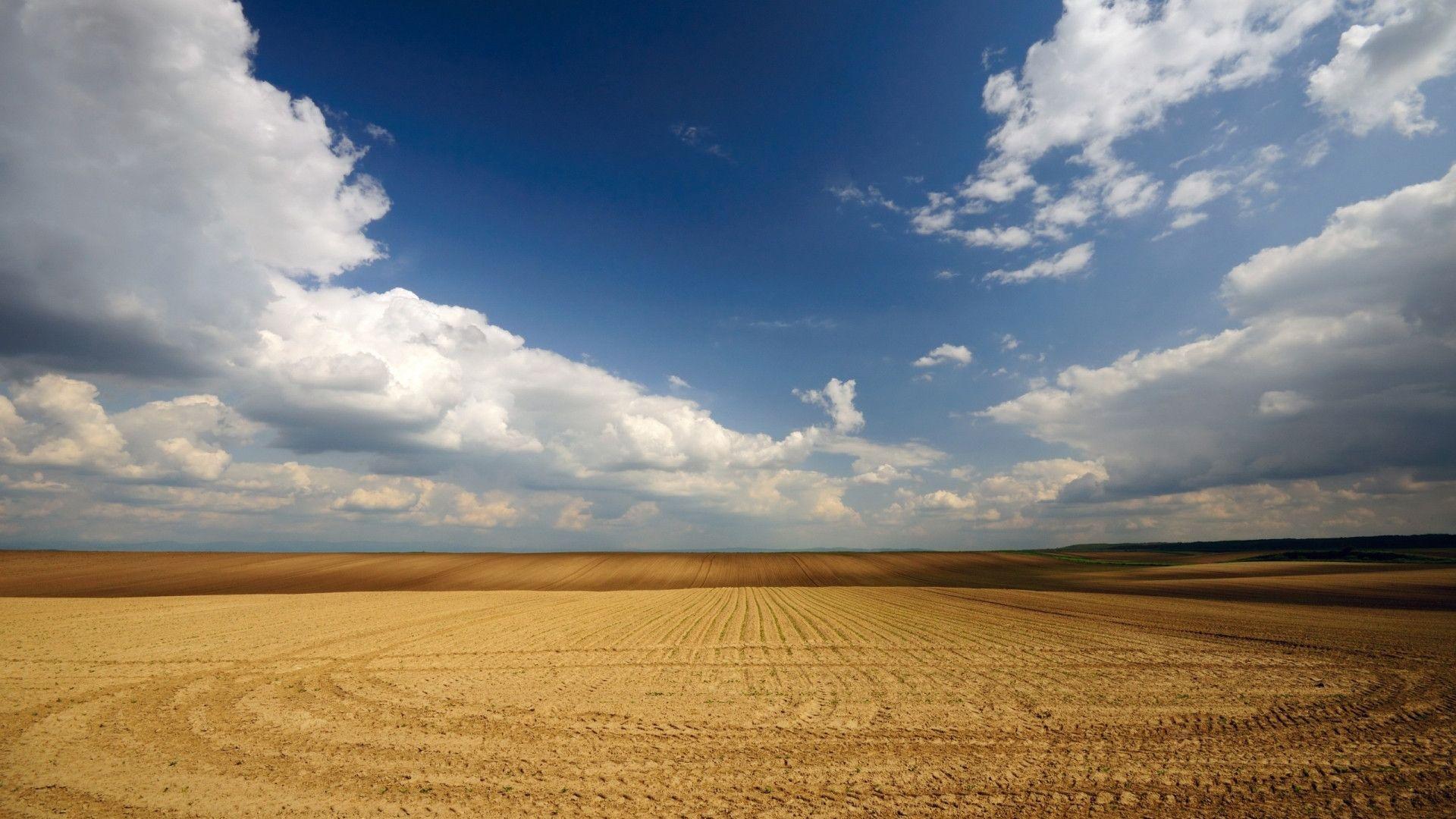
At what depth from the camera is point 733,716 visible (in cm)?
1150

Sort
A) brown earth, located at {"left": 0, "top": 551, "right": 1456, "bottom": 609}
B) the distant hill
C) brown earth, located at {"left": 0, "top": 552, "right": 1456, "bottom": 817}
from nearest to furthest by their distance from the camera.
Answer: brown earth, located at {"left": 0, "top": 552, "right": 1456, "bottom": 817}, brown earth, located at {"left": 0, "top": 551, "right": 1456, "bottom": 609}, the distant hill

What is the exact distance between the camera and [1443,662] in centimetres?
1586

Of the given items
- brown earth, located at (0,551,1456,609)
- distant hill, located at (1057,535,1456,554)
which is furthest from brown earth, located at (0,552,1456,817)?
distant hill, located at (1057,535,1456,554)

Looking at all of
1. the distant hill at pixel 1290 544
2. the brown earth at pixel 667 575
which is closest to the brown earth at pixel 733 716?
the brown earth at pixel 667 575

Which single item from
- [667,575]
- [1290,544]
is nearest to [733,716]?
[667,575]

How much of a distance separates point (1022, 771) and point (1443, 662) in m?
16.9

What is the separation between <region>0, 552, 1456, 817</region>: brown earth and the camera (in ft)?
26.1

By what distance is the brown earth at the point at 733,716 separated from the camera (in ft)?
26.1

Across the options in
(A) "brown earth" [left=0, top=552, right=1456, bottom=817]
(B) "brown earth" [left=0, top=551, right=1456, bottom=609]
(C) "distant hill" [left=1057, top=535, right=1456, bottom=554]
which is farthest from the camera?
(C) "distant hill" [left=1057, top=535, right=1456, bottom=554]

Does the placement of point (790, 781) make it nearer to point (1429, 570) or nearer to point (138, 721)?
point (138, 721)

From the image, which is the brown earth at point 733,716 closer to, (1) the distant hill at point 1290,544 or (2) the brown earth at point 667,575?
(2) the brown earth at point 667,575

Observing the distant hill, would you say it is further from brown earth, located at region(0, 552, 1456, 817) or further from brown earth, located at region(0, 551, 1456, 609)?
brown earth, located at region(0, 552, 1456, 817)

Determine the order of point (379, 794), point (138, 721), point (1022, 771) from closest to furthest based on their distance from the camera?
point (379, 794), point (1022, 771), point (138, 721)

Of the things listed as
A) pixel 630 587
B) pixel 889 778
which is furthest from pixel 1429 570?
pixel 889 778
